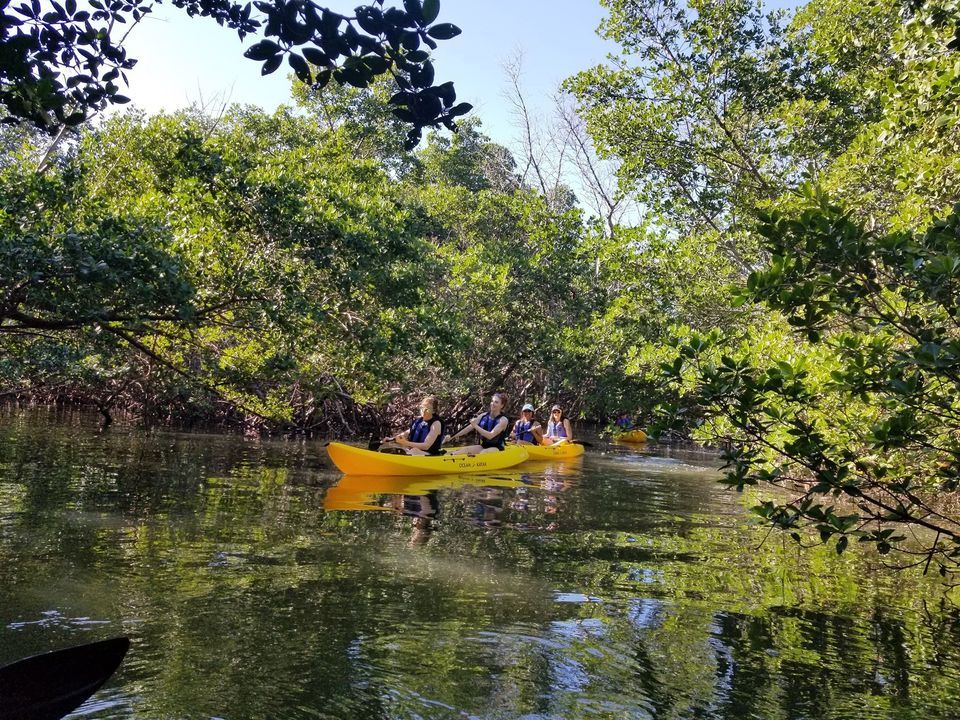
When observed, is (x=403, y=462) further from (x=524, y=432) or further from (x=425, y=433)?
(x=524, y=432)

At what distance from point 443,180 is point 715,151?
16997 mm

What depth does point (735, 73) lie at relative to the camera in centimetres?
1466

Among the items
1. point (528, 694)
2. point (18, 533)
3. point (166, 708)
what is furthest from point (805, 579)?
point (18, 533)

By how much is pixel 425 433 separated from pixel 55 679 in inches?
364

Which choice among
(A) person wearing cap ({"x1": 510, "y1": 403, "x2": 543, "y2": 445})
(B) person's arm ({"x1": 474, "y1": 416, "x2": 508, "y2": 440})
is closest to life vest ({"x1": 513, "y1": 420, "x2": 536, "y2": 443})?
(A) person wearing cap ({"x1": 510, "y1": 403, "x2": 543, "y2": 445})

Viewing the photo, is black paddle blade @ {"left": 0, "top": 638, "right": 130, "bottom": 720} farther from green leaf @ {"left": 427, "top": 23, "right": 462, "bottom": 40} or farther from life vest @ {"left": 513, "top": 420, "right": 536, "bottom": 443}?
life vest @ {"left": 513, "top": 420, "right": 536, "bottom": 443}

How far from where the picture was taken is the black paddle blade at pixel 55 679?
2.65 m

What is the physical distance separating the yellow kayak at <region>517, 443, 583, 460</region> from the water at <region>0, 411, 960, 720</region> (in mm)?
5898

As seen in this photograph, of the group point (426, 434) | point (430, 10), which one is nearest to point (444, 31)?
point (430, 10)

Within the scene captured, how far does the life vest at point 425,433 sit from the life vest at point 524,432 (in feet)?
14.2

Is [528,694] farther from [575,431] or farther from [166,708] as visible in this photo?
[575,431]

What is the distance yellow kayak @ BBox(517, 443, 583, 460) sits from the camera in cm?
1526

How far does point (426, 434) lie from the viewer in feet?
39.4

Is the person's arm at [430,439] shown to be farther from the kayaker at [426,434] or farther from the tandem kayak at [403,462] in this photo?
the tandem kayak at [403,462]
